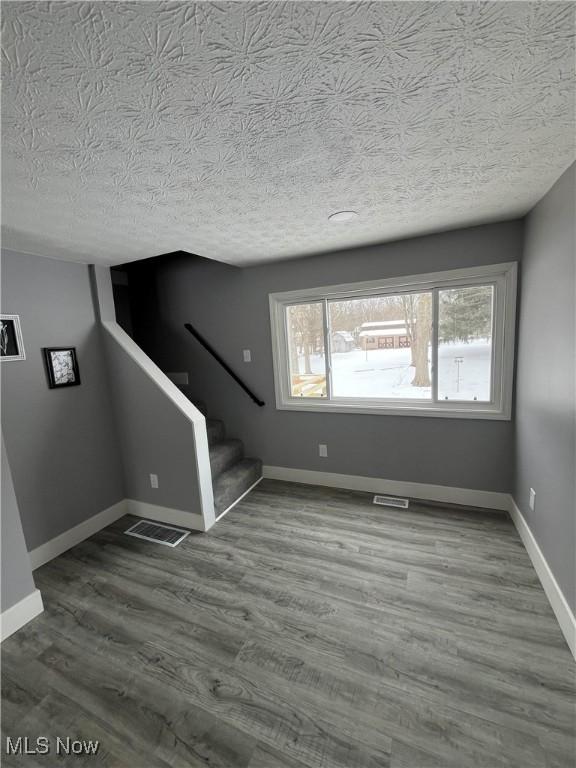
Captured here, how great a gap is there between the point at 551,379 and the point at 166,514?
3.00 metres

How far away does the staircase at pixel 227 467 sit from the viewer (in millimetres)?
2887

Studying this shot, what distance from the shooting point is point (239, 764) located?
1151 millimetres

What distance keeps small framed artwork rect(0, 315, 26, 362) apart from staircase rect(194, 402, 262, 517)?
1698 mm

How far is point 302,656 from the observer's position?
1533mm

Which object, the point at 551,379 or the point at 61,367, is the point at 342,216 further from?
the point at 61,367

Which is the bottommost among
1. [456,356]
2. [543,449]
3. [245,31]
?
[543,449]

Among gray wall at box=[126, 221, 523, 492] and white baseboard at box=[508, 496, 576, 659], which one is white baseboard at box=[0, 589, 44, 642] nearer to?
gray wall at box=[126, 221, 523, 492]

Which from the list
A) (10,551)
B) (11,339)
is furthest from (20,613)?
(11,339)

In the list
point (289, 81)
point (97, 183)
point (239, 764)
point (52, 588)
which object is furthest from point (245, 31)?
point (52, 588)

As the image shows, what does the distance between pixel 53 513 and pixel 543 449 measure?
3.46 m

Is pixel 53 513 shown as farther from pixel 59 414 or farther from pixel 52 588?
pixel 59 414

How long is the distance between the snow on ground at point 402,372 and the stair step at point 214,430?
1135mm

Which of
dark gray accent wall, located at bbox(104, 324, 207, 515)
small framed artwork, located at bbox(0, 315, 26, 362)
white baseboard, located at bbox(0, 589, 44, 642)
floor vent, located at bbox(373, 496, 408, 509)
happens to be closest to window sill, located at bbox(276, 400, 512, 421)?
floor vent, located at bbox(373, 496, 408, 509)

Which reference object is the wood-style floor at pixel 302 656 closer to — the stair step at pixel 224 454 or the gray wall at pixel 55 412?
the gray wall at pixel 55 412
